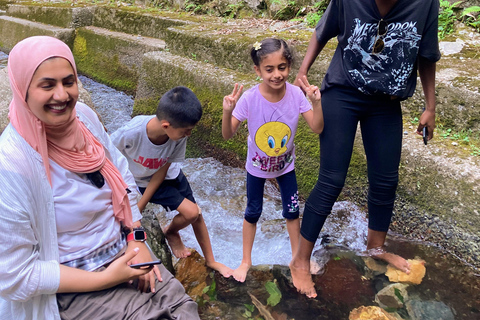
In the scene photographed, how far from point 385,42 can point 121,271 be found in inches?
66.8

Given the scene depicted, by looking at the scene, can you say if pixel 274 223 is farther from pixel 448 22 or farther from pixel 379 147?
pixel 448 22

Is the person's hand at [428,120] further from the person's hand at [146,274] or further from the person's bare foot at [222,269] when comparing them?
the person's hand at [146,274]

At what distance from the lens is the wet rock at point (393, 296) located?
2.49 metres

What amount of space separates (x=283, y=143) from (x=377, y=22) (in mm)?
901

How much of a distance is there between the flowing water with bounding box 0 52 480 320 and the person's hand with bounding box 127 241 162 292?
988 mm

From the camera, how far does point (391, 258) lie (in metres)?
2.77

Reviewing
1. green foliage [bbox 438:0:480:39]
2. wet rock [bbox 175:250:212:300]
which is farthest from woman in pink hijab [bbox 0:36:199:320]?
green foliage [bbox 438:0:480:39]

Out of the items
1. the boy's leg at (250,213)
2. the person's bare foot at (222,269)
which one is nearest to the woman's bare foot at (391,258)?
the boy's leg at (250,213)

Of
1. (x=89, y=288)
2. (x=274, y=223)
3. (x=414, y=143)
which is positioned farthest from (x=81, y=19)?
(x=89, y=288)

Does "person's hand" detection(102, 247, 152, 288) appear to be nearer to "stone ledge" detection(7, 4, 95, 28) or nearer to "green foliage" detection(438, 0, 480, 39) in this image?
"green foliage" detection(438, 0, 480, 39)

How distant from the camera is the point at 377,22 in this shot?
2.15 metres

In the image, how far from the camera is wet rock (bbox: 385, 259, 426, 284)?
2.66 meters

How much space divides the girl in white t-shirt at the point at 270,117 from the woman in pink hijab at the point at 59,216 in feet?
3.27

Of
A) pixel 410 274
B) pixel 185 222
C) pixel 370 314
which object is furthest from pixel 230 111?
pixel 410 274
